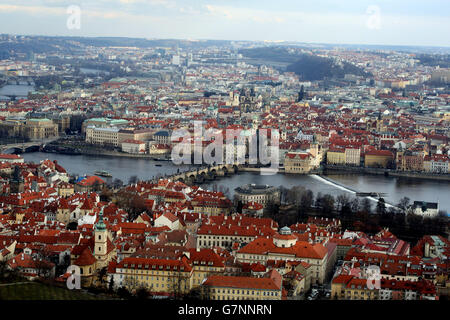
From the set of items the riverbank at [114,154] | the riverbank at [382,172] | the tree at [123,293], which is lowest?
the riverbank at [114,154]

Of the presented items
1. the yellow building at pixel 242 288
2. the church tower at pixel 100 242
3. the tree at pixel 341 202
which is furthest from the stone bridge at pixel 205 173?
the yellow building at pixel 242 288

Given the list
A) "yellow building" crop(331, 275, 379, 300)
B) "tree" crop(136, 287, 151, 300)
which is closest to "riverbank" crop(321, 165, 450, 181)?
"yellow building" crop(331, 275, 379, 300)

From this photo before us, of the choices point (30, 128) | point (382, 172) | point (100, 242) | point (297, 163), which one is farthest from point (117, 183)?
point (30, 128)

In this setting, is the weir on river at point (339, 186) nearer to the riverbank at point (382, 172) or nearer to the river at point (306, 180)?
the river at point (306, 180)

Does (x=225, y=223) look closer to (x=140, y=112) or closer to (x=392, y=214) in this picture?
(x=392, y=214)

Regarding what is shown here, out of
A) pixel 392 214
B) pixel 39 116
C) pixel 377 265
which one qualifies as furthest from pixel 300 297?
pixel 39 116

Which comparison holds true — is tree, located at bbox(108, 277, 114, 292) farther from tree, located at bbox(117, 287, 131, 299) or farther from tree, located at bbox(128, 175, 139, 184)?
tree, located at bbox(128, 175, 139, 184)
